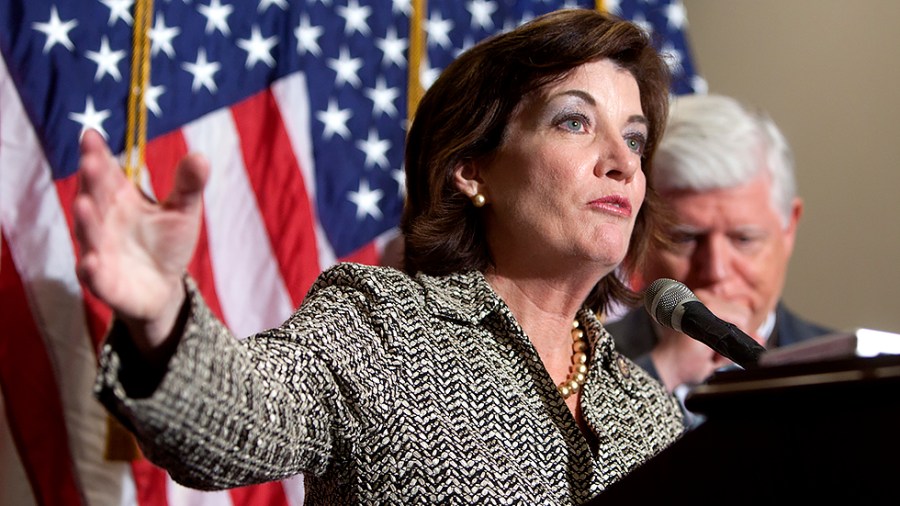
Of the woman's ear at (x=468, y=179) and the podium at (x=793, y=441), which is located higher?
the woman's ear at (x=468, y=179)

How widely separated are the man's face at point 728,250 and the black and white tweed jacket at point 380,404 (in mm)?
1122

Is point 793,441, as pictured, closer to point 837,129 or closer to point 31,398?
point 31,398

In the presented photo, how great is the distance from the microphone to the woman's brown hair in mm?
367

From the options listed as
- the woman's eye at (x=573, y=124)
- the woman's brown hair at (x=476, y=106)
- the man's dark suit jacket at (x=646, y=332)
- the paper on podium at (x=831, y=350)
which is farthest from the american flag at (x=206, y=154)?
the paper on podium at (x=831, y=350)

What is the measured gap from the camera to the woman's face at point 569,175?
1.74 m

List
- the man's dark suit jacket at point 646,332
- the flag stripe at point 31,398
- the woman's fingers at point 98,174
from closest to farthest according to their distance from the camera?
the woman's fingers at point 98,174, the flag stripe at point 31,398, the man's dark suit jacket at point 646,332

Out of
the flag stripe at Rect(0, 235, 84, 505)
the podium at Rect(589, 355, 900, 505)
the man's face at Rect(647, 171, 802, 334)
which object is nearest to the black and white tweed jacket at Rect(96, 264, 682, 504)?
the podium at Rect(589, 355, 900, 505)

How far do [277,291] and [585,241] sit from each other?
1.01 metres

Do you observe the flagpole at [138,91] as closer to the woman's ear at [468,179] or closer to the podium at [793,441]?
the woman's ear at [468,179]

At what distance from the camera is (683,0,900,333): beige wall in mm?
3623

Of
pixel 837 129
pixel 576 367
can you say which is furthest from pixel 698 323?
pixel 837 129

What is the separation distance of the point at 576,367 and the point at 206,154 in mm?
1066

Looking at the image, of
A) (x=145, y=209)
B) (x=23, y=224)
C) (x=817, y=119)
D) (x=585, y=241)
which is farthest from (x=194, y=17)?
(x=817, y=119)

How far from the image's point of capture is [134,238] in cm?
97
